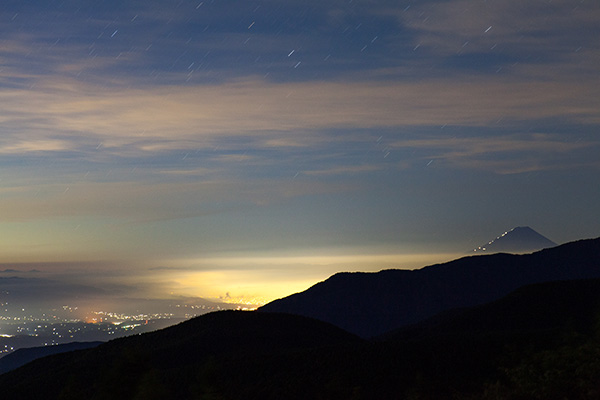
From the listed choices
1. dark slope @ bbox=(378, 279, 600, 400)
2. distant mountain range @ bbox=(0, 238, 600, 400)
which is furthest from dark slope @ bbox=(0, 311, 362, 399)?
dark slope @ bbox=(378, 279, 600, 400)

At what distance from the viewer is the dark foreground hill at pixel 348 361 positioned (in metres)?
34.8

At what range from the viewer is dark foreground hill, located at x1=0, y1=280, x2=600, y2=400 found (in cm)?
3475

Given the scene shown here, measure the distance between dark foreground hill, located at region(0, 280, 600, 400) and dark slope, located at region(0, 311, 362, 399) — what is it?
13 cm

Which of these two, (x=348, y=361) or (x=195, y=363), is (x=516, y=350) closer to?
(x=348, y=361)

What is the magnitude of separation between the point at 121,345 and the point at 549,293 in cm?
6843

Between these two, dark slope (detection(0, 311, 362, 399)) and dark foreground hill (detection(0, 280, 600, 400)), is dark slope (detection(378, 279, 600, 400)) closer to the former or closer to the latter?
dark foreground hill (detection(0, 280, 600, 400))

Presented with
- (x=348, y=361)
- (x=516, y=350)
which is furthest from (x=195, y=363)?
(x=516, y=350)

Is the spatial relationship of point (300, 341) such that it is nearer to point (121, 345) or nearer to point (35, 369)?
point (121, 345)

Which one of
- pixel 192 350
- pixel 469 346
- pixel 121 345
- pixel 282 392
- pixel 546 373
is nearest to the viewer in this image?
pixel 546 373

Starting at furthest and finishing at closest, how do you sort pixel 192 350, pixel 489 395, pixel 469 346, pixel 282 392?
pixel 192 350 → pixel 469 346 → pixel 282 392 → pixel 489 395

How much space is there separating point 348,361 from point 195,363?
18.9 metres

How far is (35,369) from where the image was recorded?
3706 inches

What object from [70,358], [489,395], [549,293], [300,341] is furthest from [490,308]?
[489,395]

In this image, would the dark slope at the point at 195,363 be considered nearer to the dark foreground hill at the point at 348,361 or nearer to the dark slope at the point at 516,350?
the dark foreground hill at the point at 348,361
